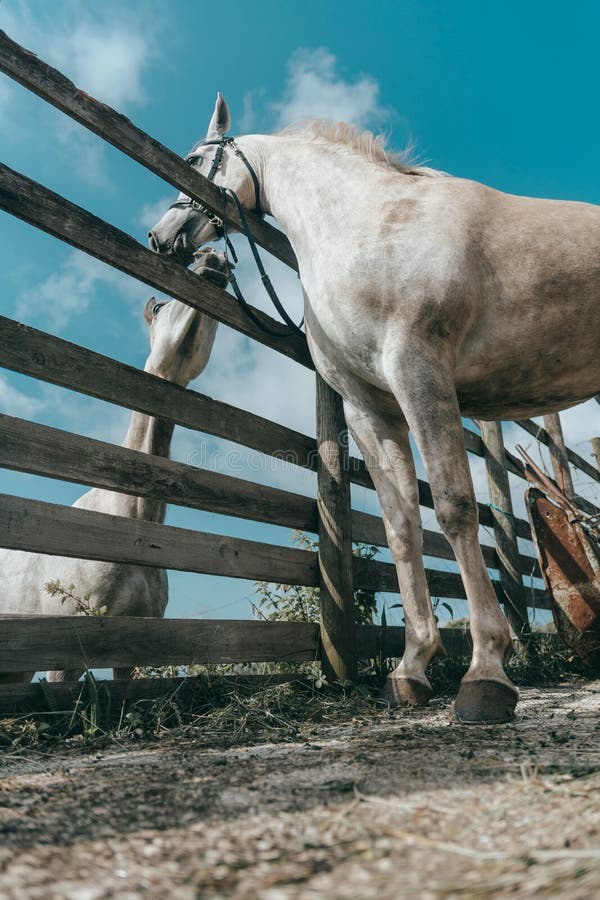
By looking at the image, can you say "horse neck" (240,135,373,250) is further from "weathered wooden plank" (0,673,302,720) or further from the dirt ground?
the dirt ground

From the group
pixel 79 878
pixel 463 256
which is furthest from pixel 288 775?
pixel 463 256

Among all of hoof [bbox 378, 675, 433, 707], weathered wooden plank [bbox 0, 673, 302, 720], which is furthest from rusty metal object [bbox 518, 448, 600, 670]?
weathered wooden plank [bbox 0, 673, 302, 720]

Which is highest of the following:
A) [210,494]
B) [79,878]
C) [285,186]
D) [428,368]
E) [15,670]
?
[285,186]

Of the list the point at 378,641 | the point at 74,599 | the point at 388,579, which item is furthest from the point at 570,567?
the point at 74,599

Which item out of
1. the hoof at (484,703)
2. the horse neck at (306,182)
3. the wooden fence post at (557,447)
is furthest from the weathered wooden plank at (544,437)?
the hoof at (484,703)

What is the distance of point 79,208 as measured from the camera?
2525 mm

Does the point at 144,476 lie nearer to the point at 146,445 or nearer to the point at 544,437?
the point at 146,445

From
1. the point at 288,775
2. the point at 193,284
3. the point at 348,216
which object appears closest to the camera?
the point at 288,775

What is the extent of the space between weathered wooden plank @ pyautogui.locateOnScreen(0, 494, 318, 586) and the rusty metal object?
171cm

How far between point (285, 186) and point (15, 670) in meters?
2.48

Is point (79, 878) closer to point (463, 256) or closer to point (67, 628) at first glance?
point (67, 628)

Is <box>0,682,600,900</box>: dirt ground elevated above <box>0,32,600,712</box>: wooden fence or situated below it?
below

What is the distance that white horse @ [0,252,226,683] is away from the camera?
3025mm

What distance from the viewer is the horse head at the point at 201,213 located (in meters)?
3.45
